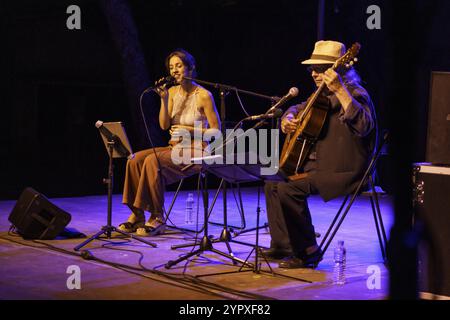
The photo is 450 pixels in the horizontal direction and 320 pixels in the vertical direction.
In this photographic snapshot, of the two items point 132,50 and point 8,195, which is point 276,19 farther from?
point 8,195

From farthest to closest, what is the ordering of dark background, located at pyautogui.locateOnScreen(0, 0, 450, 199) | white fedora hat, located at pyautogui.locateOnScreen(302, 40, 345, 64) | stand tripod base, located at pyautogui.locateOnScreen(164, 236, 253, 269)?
dark background, located at pyautogui.locateOnScreen(0, 0, 450, 199), white fedora hat, located at pyautogui.locateOnScreen(302, 40, 345, 64), stand tripod base, located at pyautogui.locateOnScreen(164, 236, 253, 269)

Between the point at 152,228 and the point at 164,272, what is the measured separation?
1.73 meters

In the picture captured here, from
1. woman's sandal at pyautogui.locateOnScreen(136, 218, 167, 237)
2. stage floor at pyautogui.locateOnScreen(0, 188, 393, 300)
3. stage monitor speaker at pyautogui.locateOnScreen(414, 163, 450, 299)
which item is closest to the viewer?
stage monitor speaker at pyautogui.locateOnScreen(414, 163, 450, 299)

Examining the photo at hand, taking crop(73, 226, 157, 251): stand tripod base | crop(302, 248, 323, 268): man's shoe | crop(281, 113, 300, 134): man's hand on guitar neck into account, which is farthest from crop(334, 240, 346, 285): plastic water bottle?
crop(73, 226, 157, 251): stand tripod base

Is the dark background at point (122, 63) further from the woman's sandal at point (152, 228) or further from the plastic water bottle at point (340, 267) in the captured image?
the plastic water bottle at point (340, 267)

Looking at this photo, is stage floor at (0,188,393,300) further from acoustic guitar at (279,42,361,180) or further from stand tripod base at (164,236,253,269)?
acoustic guitar at (279,42,361,180)

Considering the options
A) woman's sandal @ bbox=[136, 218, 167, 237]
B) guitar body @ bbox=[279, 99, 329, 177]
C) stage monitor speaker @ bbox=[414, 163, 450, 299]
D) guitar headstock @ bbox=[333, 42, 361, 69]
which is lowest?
woman's sandal @ bbox=[136, 218, 167, 237]

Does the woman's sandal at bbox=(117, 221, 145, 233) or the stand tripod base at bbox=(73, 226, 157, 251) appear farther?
the woman's sandal at bbox=(117, 221, 145, 233)

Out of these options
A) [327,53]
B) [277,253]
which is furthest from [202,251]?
[327,53]

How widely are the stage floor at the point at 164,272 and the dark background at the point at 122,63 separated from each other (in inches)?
114

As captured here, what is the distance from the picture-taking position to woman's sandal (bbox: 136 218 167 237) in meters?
6.78

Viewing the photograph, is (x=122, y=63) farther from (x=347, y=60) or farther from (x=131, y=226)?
(x=347, y=60)

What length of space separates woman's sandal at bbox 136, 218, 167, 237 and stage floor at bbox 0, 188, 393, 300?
12 cm

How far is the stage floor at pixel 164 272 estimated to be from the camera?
4527mm
